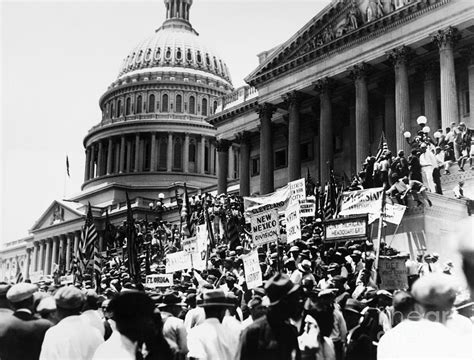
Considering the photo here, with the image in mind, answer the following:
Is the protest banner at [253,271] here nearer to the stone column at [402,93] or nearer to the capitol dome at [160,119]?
the stone column at [402,93]

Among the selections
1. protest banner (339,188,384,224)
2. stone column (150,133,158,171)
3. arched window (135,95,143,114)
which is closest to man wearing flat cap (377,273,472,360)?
protest banner (339,188,384,224)

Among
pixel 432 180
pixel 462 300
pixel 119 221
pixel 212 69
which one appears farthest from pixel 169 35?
pixel 462 300

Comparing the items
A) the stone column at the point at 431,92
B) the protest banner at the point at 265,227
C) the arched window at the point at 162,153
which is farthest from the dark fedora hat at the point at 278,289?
the arched window at the point at 162,153

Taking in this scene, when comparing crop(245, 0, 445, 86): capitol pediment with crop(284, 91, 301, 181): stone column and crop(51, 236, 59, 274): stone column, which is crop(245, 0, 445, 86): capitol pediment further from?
crop(51, 236, 59, 274): stone column

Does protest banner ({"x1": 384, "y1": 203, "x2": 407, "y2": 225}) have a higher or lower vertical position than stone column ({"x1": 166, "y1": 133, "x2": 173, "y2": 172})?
lower

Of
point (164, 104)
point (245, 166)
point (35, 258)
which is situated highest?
point (164, 104)

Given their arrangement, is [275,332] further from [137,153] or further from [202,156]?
[202,156]

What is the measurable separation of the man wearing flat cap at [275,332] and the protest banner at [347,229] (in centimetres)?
1273

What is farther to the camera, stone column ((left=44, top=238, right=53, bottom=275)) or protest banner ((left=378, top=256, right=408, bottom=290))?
stone column ((left=44, top=238, right=53, bottom=275))

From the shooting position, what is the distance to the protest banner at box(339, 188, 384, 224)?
19.3 m

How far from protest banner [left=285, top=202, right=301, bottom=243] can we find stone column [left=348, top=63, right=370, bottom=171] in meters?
19.7

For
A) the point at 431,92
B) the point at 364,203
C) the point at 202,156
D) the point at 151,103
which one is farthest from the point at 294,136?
the point at 151,103

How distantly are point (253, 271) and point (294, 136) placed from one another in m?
30.1

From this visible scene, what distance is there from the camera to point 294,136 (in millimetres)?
44031
